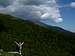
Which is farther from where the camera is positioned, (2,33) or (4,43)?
(2,33)

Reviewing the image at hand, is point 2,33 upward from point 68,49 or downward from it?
upward

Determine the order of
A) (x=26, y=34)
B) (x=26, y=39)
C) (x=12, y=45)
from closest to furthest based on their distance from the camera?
(x=12, y=45) < (x=26, y=39) < (x=26, y=34)

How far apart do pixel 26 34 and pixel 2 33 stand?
19056 mm

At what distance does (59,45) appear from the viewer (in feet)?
587

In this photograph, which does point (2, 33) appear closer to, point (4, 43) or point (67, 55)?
point (4, 43)

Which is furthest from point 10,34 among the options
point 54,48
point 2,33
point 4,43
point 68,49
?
point 68,49

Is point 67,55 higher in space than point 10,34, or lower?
lower

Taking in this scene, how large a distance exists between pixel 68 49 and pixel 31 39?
31699mm

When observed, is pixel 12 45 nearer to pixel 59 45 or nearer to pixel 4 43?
pixel 4 43

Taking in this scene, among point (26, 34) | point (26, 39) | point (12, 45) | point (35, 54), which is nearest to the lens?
point (35, 54)

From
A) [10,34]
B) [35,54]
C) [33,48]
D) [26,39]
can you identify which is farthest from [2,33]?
[35,54]

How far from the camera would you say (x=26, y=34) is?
573 ft

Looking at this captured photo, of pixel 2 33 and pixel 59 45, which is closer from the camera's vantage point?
pixel 2 33

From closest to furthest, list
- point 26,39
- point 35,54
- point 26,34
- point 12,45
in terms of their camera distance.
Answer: point 35,54, point 12,45, point 26,39, point 26,34
